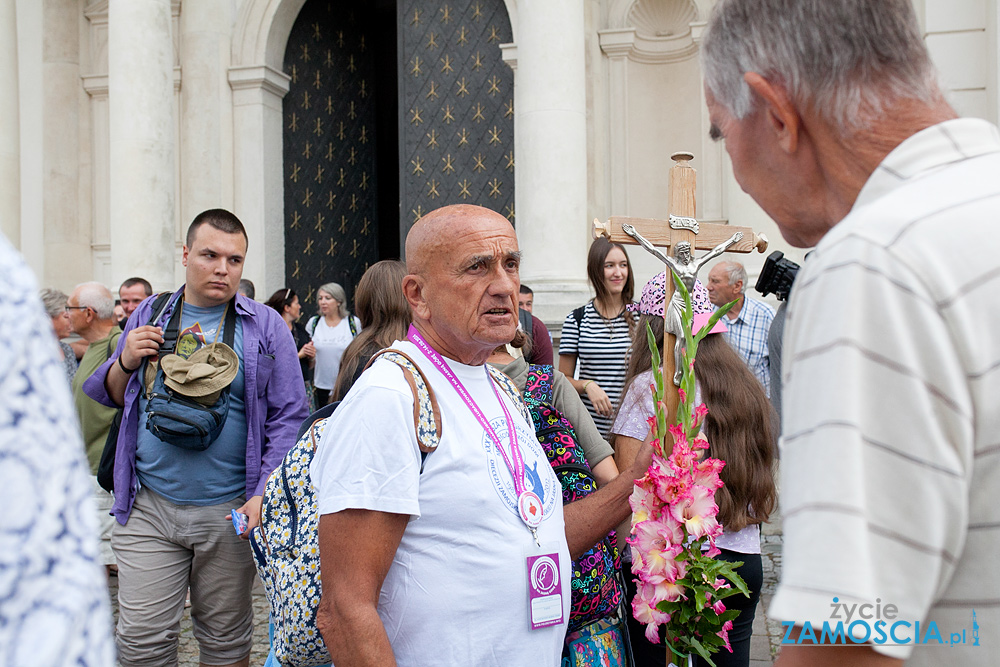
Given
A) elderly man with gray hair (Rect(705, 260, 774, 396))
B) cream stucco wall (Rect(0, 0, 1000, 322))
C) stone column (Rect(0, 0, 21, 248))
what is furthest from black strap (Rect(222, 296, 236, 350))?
stone column (Rect(0, 0, 21, 248))

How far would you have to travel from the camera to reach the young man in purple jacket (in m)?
3.33

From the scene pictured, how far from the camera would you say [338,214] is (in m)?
11.9

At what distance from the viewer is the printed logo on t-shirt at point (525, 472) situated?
1941 millimetres

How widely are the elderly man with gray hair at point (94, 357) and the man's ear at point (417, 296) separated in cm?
309

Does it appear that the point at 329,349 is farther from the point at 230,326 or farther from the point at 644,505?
the point at 644,505

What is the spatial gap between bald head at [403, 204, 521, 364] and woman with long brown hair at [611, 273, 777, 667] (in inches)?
38.2

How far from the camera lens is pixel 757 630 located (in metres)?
4.77

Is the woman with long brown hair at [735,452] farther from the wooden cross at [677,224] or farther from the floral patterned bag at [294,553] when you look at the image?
the floral patterned bag at [294,553]

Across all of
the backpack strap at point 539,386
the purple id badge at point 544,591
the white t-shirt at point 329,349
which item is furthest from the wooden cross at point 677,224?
the white t-shirt at point 329,349

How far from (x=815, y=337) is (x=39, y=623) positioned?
0.71m

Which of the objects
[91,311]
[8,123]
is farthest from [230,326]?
[8,123]

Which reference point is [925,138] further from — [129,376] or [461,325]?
[129,376]

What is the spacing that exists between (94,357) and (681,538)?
3.93 m

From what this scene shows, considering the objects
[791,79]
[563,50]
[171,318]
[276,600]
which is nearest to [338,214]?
[563,50]
